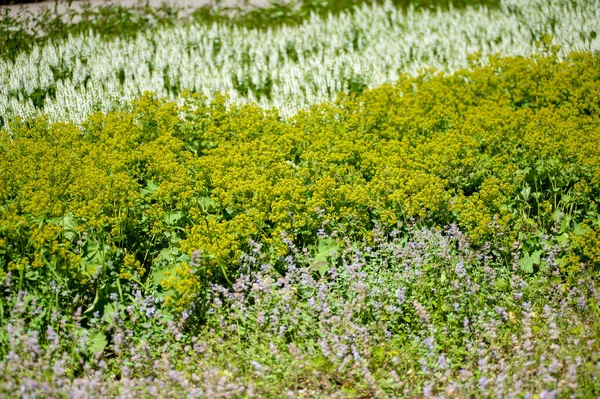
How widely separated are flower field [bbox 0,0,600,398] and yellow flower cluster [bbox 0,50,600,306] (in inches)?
0.9

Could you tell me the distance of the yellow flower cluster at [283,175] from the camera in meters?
4.18

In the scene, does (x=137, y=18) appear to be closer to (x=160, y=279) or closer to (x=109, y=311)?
(x=160, y=279)

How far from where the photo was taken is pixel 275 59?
7586 mm

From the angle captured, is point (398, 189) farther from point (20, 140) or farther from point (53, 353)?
point (20, 140)

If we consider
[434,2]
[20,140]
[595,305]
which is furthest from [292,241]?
[434,2]

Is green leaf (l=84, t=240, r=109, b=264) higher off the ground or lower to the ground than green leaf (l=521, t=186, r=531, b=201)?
higher

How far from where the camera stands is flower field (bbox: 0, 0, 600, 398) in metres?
3.45

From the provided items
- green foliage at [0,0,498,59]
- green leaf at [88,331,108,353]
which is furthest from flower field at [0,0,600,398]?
green foliage at [0,0,498,59]

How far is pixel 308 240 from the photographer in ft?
15.1

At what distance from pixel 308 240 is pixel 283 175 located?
0.62m

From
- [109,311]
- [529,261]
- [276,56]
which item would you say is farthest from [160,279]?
A: [276,56]

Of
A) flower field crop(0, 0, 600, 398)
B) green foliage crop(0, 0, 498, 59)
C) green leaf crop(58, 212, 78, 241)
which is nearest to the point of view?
flower field crop(0, 0, 600, 398)

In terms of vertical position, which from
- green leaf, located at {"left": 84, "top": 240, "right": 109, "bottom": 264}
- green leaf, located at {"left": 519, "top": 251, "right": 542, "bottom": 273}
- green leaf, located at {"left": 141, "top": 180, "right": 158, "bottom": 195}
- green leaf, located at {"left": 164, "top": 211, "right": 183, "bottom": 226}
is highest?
green leaf, located at {"left": 141, "top": 180, "right": 158, "bottom": 195}

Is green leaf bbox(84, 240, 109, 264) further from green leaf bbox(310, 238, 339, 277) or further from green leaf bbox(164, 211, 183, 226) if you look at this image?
green leaf bbox(310, 238, 339, 277)
